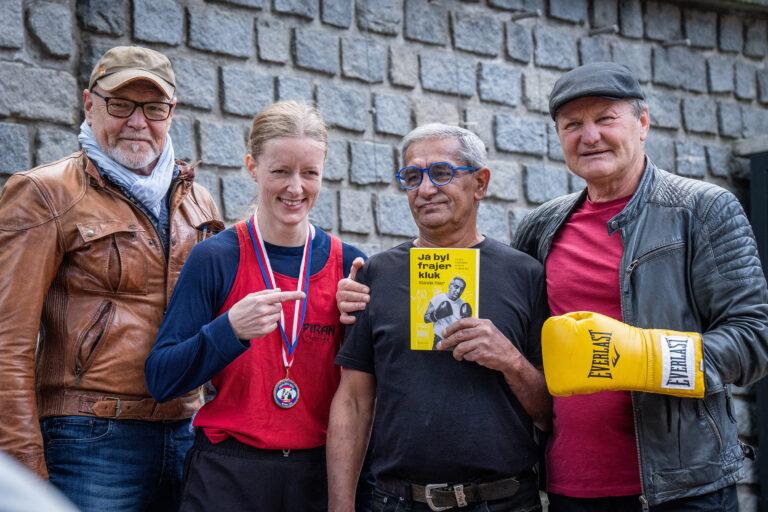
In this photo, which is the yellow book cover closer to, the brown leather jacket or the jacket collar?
the jacket collar

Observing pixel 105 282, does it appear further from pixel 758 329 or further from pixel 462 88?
pixel 462 88

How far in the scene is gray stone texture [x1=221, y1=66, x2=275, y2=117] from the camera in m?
5.06

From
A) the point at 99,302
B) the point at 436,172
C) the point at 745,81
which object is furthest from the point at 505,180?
the point at 99,302

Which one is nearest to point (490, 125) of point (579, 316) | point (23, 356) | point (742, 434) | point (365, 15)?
point (365, 15)

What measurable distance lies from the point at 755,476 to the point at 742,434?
289 millimetres

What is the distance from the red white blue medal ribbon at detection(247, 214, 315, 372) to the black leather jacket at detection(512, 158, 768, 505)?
102 cm

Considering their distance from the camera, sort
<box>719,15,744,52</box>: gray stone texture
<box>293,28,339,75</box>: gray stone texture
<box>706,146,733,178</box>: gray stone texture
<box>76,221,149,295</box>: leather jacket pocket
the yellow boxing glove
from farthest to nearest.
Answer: <box>719,15,744,52</box>: gray stone texture, <box>706,146,733,178</box>: gray stone texture, <box>293,28,339,75</box>: gray stone texture, <box>76,221,149,295</box>: leather jacket pocket, the yellow boxing glove

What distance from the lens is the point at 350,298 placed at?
122 inches

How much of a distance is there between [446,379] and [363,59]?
2998 mm

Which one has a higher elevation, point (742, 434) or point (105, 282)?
point (105, 282)

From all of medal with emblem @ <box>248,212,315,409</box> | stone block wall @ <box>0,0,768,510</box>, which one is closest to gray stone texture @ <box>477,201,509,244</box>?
stone block wall @ <box>0,0,768,510</box>

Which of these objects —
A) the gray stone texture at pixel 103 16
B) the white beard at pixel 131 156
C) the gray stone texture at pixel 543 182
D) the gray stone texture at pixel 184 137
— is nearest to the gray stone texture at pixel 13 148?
the gray stone texture at pixel 103 16

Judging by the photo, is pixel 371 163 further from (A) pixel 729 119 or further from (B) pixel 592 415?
(A) pixel 729 119

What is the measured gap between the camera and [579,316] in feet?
A: 9.61
